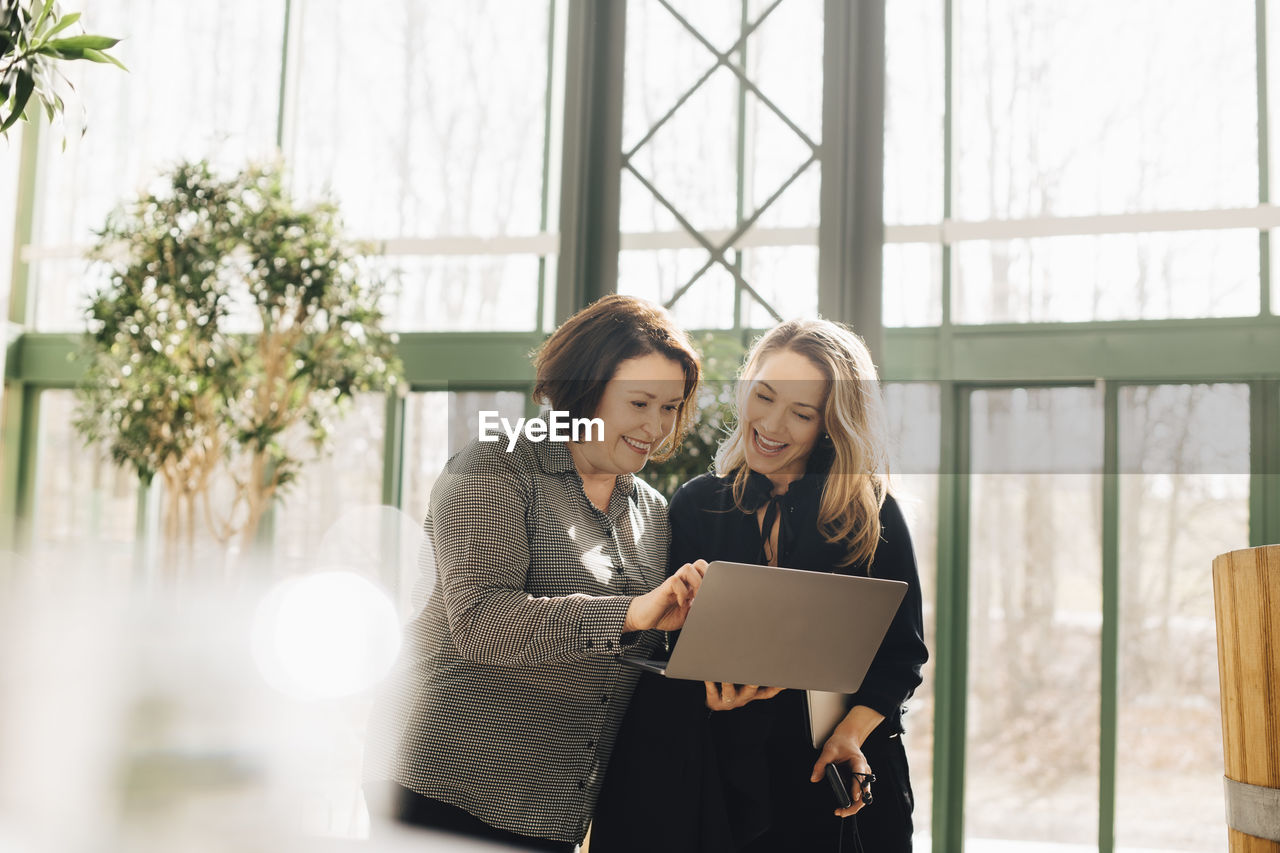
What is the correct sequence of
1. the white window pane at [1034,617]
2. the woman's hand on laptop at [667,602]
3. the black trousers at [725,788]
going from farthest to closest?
1. the white window pane at [1034,617]
2. the black trousers at [725,788]
3. the woman's hand on laptop at [667,602]

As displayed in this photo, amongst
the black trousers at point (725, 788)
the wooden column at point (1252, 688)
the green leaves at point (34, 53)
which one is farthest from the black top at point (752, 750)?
the green leaves at point (34, 53)

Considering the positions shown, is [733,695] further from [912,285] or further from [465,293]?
[465,293]

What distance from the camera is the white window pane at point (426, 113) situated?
5828 millimetres

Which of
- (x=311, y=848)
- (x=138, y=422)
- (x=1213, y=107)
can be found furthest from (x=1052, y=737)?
(x=311, y=848)

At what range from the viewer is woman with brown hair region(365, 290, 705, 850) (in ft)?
5.89

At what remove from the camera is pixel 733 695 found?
1984mm

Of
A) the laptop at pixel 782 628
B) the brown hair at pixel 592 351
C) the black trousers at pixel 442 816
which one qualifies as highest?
the brown hair at pixel 592 351

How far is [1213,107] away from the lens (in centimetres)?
491

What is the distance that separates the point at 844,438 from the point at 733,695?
22.9 inches

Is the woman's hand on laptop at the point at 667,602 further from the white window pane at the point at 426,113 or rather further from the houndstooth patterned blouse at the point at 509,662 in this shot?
the white window pane at the point at 426,113

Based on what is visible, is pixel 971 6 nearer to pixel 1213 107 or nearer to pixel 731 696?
pixel 1213 107

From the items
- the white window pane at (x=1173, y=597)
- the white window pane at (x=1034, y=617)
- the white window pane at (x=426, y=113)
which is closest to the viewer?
the white window pane at (x=1173, y=597)

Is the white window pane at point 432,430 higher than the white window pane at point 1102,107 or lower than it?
lower

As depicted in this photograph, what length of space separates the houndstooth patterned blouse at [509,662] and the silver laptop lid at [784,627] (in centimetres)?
15
